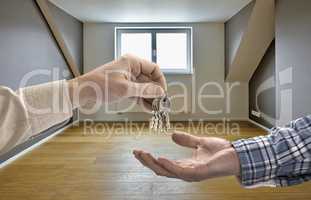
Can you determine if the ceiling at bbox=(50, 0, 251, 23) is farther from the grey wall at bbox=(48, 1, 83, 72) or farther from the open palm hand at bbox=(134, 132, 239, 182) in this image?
the open palm hand at bbox=(134, 132, 239, 182)

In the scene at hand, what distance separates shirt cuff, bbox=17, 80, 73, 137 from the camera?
0.79 m

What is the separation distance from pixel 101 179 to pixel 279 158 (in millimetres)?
2266

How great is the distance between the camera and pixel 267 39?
15.9ft


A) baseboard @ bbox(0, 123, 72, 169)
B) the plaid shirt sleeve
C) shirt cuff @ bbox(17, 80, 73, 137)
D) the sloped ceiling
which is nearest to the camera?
the plaid shirt sleeve

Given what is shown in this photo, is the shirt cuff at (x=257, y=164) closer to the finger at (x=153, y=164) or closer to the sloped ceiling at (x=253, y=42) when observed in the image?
the finger at (x=153, y=164)

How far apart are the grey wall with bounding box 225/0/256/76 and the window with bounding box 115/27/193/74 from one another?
0.74 m

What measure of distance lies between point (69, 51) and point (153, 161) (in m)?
4.76

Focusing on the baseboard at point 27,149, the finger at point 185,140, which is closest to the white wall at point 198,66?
the baseboard at point 27,149

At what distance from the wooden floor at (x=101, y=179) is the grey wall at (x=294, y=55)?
103 centimetres

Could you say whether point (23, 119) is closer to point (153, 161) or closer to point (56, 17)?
point (153, 161)

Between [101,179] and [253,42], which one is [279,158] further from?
[253,42]

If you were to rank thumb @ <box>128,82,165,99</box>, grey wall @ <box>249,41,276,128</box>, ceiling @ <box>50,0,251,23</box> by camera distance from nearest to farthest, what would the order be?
thumb @ <box>128,82,165,99</box> < ceiling @ <box>50,0,251,23</box> < grey wall @ <box>249,41,276,128</box>

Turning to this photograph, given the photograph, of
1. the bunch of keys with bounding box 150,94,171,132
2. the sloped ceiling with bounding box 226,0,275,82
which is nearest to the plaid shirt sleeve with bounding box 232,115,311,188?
the bunch of keys with bounding box 150,94,171,132

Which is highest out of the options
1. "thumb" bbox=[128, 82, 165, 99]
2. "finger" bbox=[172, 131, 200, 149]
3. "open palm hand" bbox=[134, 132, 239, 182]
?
"thumb" bbox=[128, 82, 165, 99]
